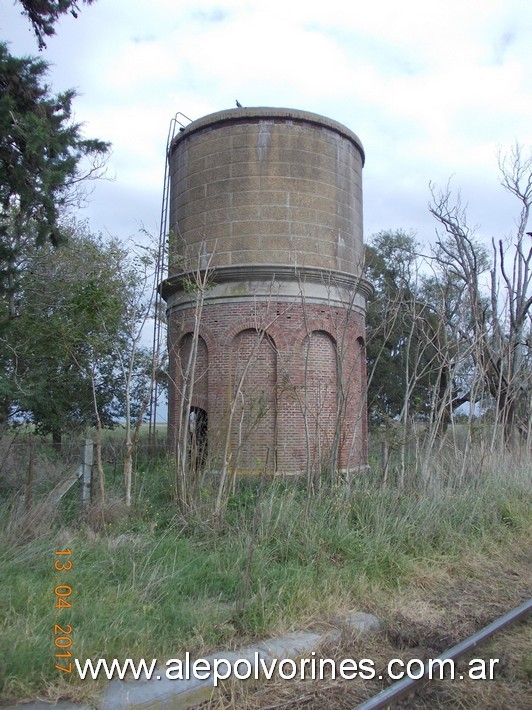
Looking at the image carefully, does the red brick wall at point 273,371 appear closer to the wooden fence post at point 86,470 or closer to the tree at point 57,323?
the tree at point 57,323

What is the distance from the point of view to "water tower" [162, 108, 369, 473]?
1263 cm

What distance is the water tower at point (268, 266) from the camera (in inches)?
497

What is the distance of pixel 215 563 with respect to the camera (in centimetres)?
596

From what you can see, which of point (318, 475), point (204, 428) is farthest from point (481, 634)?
point (204, 428)

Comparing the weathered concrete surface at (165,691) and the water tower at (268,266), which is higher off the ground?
the water tower at (268,266)

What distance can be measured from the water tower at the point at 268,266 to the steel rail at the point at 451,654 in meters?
7.04

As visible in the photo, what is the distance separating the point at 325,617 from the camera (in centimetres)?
516

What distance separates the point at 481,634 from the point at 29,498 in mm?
4843

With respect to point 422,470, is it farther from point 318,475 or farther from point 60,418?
point 60,418

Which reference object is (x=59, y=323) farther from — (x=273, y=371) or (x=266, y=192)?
(x=266, y=192)
